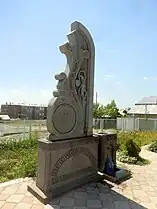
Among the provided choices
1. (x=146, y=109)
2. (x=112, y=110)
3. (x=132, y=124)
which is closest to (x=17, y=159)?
(x=132, y=124)

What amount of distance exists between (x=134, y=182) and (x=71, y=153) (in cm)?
168

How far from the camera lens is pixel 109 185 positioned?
4.80m

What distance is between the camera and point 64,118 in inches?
174

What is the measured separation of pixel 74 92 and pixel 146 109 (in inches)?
954

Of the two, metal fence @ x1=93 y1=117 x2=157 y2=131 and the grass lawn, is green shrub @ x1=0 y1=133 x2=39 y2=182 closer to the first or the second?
the grass lawn

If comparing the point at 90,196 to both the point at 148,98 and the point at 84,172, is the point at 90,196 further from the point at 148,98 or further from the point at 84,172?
the point at 148,98

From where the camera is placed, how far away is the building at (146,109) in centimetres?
2642

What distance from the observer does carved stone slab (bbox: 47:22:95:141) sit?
168 inches

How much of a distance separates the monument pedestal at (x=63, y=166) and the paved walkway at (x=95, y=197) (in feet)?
0.47

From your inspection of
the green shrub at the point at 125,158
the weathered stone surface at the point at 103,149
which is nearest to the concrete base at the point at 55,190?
the weathered stone surface at the point at 103,149

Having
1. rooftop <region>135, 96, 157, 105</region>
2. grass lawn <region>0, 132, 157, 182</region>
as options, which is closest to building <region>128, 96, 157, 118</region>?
rooftop <region>135, 96, 157, 105</region>

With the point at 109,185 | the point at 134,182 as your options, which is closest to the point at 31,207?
the point at 109,185

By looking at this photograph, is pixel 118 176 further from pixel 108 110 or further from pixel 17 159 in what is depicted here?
pixel 108 110

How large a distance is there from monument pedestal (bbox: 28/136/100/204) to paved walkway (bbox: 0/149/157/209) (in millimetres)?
144
